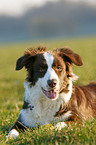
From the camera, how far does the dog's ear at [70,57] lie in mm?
4806

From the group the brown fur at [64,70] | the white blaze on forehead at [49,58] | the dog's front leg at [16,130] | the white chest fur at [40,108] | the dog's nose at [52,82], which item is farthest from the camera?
the white chest fur at [40,108]

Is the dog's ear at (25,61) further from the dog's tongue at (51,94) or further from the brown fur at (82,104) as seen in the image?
the brown fur at (82,104)

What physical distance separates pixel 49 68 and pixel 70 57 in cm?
62

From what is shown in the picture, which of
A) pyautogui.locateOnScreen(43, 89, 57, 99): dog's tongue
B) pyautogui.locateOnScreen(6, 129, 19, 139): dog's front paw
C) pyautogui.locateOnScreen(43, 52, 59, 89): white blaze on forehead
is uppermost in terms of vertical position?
pyautogui.locateOnScreen(43, 52, 59, 89): white blaze on forehead

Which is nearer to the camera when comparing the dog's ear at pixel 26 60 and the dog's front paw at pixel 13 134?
the dog's front paw at pixel 13 134

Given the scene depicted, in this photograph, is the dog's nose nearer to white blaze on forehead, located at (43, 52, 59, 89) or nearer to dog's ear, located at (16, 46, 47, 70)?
white blaze on forehead, located at (43, 52, 59, 89)

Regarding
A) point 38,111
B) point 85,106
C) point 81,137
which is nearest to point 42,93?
point 38,111

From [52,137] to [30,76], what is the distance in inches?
63.6

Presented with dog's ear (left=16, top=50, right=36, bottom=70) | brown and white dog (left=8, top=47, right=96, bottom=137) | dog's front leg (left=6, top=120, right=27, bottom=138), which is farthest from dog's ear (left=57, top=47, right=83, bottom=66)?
dog's front leg (left=6, top=120, right=27, bottom=138)

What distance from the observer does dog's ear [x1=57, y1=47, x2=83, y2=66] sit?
4806 mm

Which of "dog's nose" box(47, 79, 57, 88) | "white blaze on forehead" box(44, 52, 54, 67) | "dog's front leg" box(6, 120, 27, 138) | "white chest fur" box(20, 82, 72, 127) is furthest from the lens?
"white chest fur" box(20, 82, 72, 127)

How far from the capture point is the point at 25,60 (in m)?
4.82

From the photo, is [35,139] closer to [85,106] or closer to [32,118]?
[32,118]

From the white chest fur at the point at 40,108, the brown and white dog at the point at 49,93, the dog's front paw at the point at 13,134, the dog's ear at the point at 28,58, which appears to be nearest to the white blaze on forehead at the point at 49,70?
the brown and white dog at the point at 49,93
